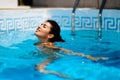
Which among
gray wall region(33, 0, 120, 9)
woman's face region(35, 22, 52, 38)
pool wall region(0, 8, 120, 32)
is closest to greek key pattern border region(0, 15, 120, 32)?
pool wall region(0, 8, 120, 32)

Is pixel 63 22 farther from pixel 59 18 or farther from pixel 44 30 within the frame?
pixel 44 30

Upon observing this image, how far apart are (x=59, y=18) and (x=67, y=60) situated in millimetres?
2639

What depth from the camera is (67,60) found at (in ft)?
9.82

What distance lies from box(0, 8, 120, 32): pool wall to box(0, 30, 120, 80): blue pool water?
0.48 m

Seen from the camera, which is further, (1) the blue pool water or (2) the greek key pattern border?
(2) the greek key pattern border

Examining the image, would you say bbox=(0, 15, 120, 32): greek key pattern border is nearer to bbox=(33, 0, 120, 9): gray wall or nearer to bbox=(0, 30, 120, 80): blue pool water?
bbox=(0, 30, 120, 80): blue pool water

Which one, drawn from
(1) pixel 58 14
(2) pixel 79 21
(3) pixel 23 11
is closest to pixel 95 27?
(2) pixel 79 21

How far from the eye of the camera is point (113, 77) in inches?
92.4

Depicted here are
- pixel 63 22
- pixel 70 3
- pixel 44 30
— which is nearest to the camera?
pixel 44 30

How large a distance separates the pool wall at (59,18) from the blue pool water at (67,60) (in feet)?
1.57

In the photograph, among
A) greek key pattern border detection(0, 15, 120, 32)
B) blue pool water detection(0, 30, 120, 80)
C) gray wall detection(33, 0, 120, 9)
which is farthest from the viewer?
gray wall detection(33, 0, 120, 9)

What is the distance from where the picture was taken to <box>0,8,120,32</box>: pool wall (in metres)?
5.13

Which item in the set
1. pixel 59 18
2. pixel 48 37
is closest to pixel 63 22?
pixel 59 18

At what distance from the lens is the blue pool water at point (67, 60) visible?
2.41 metres
